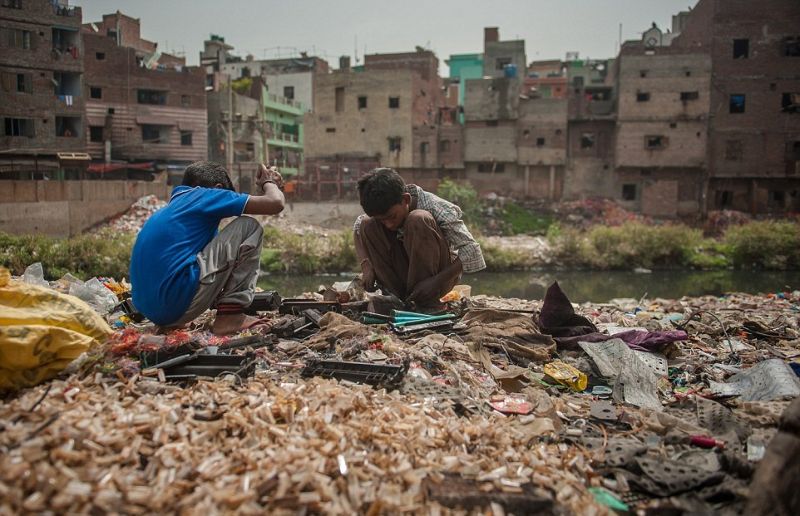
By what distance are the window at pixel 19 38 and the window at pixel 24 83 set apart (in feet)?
4.56

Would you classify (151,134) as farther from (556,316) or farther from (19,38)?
(556,316)

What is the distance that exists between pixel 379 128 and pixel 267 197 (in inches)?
1279

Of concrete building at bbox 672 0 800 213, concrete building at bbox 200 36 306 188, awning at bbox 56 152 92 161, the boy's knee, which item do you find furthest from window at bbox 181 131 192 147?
the boy's knee

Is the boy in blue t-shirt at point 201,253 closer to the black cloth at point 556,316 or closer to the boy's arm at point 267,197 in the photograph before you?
the boy's arm at point 267,197

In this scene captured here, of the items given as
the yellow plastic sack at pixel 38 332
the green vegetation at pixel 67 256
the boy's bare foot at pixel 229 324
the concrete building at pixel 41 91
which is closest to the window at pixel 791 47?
the green vegetation at pixel 67 256

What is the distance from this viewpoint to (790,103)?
107ft

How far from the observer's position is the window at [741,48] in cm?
3303

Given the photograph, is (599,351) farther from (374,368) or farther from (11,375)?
(11,375)

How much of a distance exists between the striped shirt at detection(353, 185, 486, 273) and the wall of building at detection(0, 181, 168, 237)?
871 inches

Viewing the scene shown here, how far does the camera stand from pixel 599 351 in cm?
401

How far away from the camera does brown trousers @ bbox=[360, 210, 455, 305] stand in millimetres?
4758

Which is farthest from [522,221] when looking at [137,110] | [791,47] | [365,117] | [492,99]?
[137,110]

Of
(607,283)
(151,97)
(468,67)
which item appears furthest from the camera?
(468,67)

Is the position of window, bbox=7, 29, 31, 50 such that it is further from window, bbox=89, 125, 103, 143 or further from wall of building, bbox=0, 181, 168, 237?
wall of building, bbox=0, 181, 168, 237
